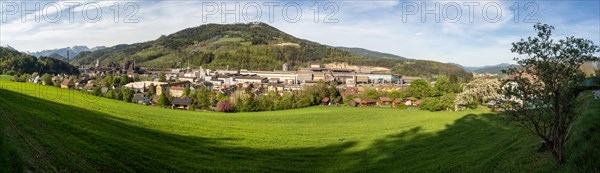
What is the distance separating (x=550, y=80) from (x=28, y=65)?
6312 inches

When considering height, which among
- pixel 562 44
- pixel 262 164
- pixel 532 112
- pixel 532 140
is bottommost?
pixel 262 164

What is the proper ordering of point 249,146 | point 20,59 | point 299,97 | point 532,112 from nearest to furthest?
point 532,112 → point 249,146 → point 299,97 → point 20,59

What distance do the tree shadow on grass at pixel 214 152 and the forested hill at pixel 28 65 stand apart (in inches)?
4477

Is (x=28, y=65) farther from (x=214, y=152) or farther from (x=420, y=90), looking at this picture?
(x=214, y=152)

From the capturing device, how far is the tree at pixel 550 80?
13.7 meters

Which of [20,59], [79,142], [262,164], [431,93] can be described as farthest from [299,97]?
[20,59]

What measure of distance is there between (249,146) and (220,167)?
833 centimetres

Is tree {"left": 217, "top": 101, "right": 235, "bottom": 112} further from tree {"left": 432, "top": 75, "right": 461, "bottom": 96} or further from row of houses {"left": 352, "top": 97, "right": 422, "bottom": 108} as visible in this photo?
tree {"left": 432, "top": 75, "right": 461, "bottom": 96}

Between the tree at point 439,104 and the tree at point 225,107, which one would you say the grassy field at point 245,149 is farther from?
the tree at point 225,107

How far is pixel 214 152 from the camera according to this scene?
82.9ft

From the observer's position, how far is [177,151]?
22.9 m

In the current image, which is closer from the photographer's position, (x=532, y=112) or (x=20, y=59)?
(x=532, y=112)

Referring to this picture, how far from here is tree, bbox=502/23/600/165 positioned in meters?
13.7

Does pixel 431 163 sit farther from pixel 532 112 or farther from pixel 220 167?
pixel 220 167
